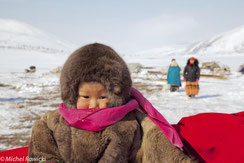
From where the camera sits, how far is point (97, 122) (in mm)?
1208

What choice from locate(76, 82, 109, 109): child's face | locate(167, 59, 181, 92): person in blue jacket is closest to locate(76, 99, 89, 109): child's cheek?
locate(76, 82, 109, 109): child's face

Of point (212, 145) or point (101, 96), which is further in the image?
point (101, 96)

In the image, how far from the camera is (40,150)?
48.7 inches

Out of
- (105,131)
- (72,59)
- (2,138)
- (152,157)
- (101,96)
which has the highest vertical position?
(72,59)

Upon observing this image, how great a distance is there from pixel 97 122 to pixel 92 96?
0.58 ft

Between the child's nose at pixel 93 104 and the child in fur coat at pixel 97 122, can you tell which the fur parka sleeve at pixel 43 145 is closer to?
the child in fur coat at pixel 97 122

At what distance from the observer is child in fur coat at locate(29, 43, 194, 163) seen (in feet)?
3.91

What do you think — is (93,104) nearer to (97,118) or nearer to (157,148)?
(97,118)

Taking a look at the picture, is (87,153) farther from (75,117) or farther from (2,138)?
(2,138)

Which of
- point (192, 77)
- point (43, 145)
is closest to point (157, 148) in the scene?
point (43, 145)

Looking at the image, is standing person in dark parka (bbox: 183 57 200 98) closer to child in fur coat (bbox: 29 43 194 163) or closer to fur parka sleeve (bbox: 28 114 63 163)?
child in fur coat (bbox: 29 43 194 163)

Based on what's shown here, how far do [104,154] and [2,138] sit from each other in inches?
112

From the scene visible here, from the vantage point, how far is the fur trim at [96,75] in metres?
1.26

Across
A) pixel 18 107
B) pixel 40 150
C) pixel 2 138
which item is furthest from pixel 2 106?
pixel 40 150
